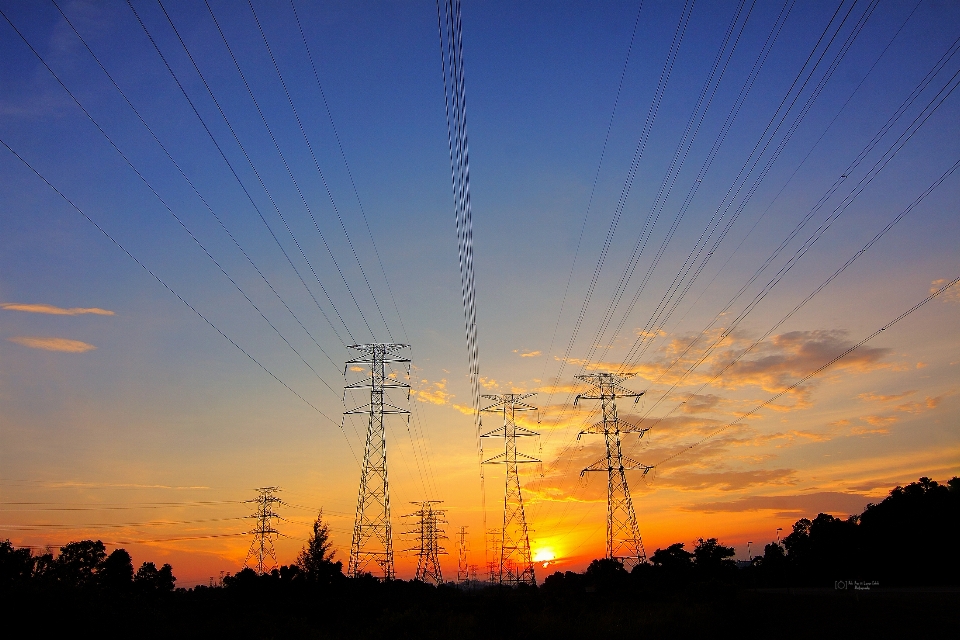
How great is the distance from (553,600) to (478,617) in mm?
16575

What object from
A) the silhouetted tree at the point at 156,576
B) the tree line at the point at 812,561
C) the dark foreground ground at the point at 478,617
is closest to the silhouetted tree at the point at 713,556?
the tree line at the point at 812,561

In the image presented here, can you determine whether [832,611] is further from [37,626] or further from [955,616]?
[37,626]

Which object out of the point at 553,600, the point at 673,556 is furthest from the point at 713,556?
the point at 553,600

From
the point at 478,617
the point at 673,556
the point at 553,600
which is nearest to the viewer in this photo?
the point at 478,617

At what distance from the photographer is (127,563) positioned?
116375mm

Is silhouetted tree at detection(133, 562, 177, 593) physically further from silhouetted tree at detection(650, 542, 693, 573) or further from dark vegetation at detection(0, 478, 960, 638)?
silhouetted tree at detection(650, 542, 693, 573)

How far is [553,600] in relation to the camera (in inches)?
2066

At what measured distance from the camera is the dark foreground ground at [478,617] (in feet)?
75.1

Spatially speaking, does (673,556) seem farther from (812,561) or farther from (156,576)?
(156,576)

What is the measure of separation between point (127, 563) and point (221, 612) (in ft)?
279

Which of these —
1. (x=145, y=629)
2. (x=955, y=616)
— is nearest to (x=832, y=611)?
(x=955, y=616)

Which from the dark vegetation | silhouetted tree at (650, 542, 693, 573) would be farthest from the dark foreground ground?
silhouetted tree at (650, 542, 693, 573)

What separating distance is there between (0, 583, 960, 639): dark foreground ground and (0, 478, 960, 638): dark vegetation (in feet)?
0.30

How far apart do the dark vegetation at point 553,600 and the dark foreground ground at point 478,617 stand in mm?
93
